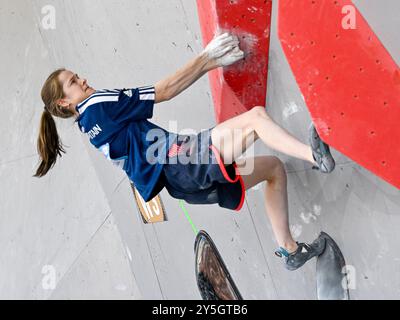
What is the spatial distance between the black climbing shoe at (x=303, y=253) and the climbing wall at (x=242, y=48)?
0.59 metres

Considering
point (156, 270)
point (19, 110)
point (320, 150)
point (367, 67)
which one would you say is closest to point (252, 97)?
point (320, 150)

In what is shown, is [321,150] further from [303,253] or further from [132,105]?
[132,105]

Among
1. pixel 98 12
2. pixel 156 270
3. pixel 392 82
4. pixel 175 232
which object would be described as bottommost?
pixel 156 270

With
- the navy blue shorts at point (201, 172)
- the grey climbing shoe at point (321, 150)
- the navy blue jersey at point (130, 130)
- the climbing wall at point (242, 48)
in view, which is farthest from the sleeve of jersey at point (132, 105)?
the grey climbing shoe at point (321, 150)

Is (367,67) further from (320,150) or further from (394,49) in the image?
(320,150)

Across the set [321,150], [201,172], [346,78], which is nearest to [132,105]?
[201,172]

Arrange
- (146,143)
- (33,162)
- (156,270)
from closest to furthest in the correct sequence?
(146,143) → (156,270) → (33,162)

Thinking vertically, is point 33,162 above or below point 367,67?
below

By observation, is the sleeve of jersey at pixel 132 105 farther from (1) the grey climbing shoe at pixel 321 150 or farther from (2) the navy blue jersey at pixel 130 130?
(1) the grey climbing shoe at pixel 321 150

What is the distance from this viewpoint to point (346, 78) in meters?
1.90

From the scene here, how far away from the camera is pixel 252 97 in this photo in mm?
2676

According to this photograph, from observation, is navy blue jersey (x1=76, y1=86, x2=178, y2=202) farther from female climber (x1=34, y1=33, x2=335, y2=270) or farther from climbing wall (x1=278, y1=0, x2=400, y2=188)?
climbing wall (x1=278, y1=0, x2=400, y2=188)

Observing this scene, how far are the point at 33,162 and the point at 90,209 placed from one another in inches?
29.1

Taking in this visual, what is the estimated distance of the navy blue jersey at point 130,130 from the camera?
2473 millimetres
